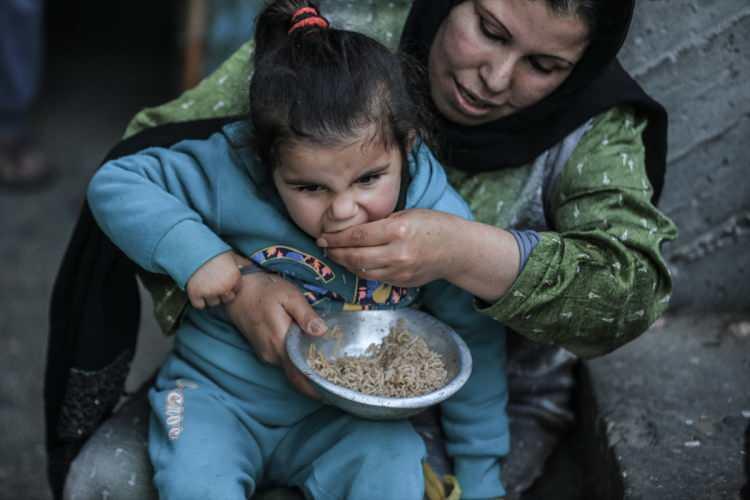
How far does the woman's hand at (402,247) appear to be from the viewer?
5.88 ft

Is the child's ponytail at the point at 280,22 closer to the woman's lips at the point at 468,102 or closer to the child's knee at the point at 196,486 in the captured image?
the woman's lips at the point at 468,102

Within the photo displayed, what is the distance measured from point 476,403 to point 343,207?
640 mm

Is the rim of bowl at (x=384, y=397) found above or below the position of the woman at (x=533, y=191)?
below

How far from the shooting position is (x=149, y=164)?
6.76 ft

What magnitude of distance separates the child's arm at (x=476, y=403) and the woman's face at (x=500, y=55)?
425mm

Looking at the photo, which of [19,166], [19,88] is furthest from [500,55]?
[19,166]

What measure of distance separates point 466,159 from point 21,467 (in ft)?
6.61

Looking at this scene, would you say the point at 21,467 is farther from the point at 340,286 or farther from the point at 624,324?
the point at 624,324

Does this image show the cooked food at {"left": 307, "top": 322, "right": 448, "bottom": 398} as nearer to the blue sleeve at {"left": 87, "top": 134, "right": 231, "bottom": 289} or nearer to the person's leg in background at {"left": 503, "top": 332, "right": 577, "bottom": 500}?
the blue sleeve at {"left": 87, "top": 134, "right": 231, "bottom": 289}

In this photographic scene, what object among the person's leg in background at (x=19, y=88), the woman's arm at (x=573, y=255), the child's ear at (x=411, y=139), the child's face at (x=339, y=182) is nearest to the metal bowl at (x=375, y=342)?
the woman's arm at (x=573, y=255)

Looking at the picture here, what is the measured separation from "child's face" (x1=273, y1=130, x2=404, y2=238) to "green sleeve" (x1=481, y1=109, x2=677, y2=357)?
335 millimetres

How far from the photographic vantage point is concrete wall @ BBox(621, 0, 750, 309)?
98.2 inches

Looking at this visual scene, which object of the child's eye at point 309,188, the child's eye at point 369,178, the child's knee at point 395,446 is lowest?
the child's knee at point 395,446

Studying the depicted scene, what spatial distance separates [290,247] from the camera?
79.6 inches
